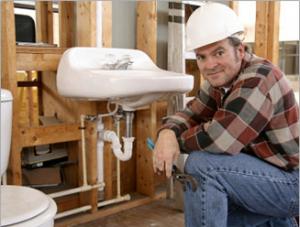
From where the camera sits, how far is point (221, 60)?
1.11 meters

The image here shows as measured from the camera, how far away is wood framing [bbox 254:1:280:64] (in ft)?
7.60

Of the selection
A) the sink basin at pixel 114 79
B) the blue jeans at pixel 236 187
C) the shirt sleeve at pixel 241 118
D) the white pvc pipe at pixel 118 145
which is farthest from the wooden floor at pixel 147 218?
the shirt sleeve at pixel 241 118

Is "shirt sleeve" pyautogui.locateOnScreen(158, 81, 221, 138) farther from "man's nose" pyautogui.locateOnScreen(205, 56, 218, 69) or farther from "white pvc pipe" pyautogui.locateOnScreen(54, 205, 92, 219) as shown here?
"white pvc pipe" pyautogui.locateOnScreen(54, 205, 92, 219)

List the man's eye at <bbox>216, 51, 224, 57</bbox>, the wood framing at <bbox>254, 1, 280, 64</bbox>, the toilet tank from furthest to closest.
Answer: the wood framing at <bbox>254, 1, 280, 64</bbox> → the toilet tank → the man's eye at <bbox>216, 51, 224, 57</bbox>

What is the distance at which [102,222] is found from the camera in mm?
1789

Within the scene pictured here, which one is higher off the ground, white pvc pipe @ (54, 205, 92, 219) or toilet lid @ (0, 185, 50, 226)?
toilet lid @ (0, 185, 50, 226)

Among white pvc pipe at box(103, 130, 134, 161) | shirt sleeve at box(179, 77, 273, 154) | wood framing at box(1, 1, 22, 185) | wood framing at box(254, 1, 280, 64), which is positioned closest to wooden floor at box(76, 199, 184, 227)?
white pvc pipe at box(103, 130, 134, 161)

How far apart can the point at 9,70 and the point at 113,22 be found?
687 mm

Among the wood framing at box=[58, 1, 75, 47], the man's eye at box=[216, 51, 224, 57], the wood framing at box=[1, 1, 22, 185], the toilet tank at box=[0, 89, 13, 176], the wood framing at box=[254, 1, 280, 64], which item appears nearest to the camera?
the man's eye at box=[216, 51, 224, 57]

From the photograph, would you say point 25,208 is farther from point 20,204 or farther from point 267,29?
point 267,29

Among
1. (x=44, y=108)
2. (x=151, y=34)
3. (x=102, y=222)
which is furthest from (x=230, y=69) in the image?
(x=44, y=108)

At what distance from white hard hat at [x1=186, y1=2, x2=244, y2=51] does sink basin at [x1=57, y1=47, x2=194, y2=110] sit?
0.32 m

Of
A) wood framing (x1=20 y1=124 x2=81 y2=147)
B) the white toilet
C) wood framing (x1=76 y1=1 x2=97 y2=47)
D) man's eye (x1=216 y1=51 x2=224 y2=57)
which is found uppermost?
wood framing (x1=76 y1=1 x2=97 y2=47)

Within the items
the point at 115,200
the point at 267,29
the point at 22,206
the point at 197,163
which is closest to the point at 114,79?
the point at 197,163
